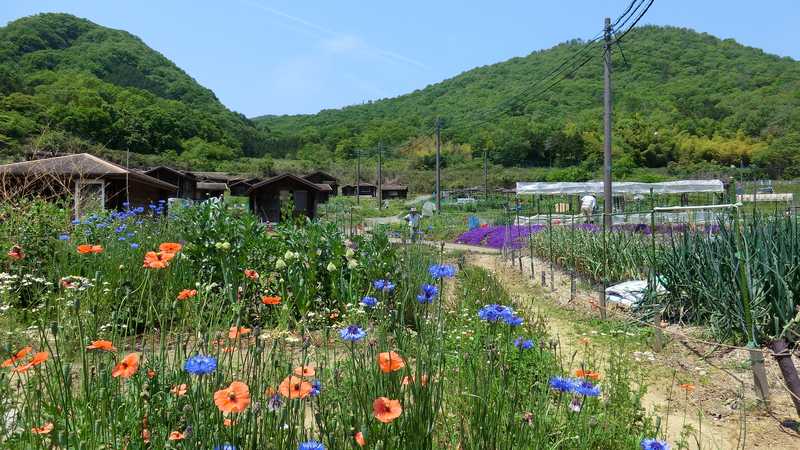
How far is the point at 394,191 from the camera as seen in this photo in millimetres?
65062

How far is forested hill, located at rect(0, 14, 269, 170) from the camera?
58.0 meters

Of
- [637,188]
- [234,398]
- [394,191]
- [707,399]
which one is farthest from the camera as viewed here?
[394,191]

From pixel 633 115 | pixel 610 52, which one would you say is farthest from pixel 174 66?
pixel 610 52

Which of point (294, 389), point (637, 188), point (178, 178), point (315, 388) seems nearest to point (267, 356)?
point (315, 388)

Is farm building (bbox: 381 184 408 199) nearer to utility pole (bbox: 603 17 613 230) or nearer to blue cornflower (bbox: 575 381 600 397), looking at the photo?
utility pole (bbox: 603 17 613 230)

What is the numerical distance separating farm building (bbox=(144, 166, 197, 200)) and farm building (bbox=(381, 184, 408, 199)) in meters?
34.0

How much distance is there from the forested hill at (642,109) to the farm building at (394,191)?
407 inches

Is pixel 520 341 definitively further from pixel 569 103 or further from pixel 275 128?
pixel 275 128

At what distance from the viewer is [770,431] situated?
299 centimetres

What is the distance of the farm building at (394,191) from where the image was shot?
64312mm

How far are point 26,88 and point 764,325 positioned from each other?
72.3m

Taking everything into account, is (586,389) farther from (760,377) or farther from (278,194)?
(278,194)

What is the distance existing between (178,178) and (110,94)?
49503mm

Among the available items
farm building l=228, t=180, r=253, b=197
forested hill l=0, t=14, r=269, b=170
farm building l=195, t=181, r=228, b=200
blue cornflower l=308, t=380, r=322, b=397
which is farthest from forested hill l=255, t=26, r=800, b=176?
blue cornflower l=308, t=380, r=322, b=397
